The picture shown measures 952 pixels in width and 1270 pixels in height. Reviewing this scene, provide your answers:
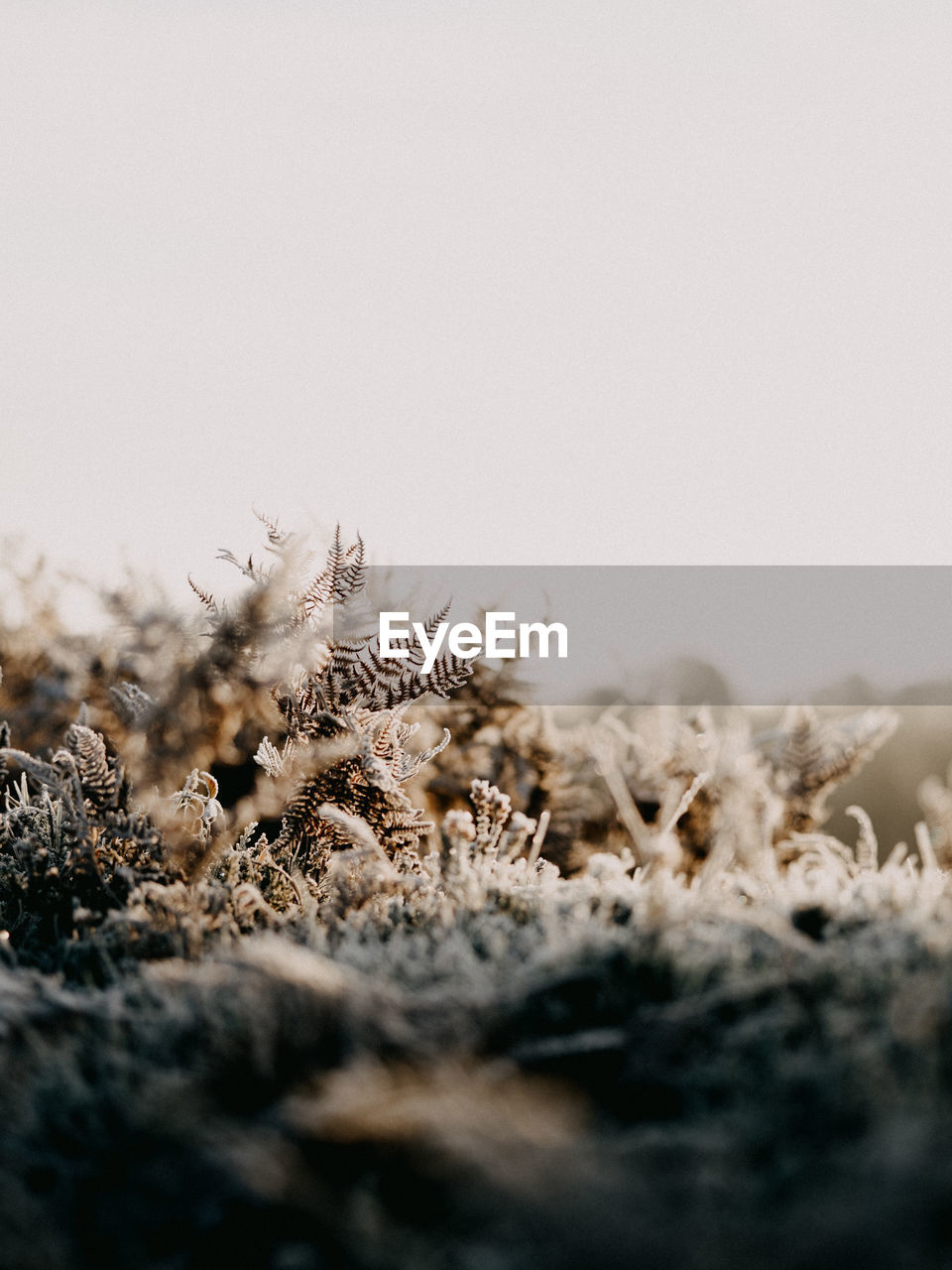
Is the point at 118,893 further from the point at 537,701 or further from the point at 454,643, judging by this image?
the point at 537,701

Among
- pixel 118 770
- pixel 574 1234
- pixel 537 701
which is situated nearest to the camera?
pixel 574 1234

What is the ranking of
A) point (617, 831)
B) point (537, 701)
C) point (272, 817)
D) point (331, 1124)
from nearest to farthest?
point (331, 1124)
point (272, 817)
point (617, 831)
point (537, 701)

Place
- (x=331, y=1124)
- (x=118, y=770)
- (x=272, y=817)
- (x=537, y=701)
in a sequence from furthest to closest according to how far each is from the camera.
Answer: (x=537, y=701) < (x=272, y=817) < (x=118, y=770) < (x=331, y=1124)

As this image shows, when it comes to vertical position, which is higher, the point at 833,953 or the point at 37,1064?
the point at 833,953

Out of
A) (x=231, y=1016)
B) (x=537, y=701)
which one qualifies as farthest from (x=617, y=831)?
(x=231, y=1016)

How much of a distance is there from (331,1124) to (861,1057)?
0.69 metres

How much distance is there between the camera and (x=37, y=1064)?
164cm

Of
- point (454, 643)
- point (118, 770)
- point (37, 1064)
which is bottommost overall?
point (37, 1064)

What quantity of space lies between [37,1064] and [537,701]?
271 cm

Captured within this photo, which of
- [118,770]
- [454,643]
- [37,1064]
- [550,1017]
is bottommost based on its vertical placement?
[37,1064]

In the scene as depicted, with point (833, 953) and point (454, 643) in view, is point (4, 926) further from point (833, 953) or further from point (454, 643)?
point (833, 953)

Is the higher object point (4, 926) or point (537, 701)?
point (537, 701)

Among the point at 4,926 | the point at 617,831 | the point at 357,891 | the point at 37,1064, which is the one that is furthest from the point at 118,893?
the point at 617,831

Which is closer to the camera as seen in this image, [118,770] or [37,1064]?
[37,1064]
